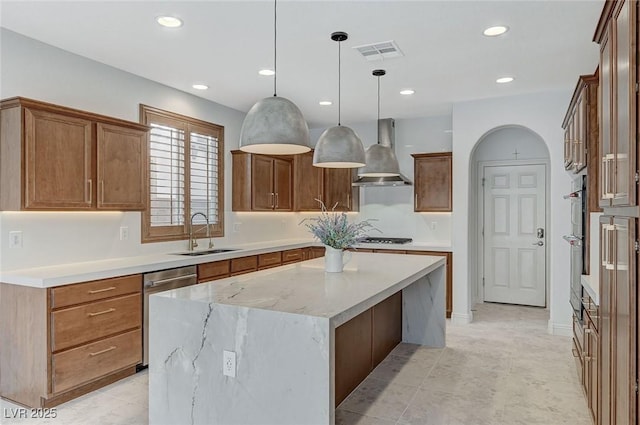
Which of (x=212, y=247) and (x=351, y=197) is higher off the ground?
(x=351, y=197)

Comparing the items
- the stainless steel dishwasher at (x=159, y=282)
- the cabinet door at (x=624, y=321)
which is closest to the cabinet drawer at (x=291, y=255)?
the stainless steel dishwasher at (x=159, y=282)

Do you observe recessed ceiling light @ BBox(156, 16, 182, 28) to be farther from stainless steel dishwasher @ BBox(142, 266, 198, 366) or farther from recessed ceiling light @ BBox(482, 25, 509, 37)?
recessed ceiling light @ BBox(482, 25, 509, 37)

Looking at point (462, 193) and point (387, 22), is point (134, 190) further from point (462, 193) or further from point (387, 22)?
point (462, 193)

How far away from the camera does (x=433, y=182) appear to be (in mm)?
5699

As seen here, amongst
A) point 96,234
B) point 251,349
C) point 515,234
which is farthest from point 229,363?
point 515,234

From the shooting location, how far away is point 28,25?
306cm

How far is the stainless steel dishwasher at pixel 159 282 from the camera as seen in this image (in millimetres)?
3590

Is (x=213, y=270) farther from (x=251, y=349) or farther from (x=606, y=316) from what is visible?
(x=606, y=316)

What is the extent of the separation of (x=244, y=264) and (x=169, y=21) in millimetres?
2595

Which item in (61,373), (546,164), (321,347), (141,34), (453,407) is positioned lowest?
(453,407)

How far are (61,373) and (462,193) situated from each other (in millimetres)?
4372

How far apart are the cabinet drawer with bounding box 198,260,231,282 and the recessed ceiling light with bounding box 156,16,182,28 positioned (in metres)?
2.10

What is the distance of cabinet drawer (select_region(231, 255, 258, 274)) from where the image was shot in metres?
4.60

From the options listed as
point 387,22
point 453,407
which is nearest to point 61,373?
point 453,407
